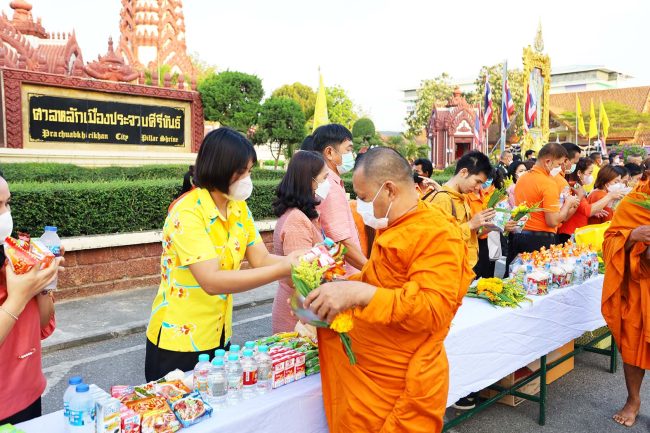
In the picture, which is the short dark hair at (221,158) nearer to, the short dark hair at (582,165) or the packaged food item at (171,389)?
the packaged food item at (171,389)

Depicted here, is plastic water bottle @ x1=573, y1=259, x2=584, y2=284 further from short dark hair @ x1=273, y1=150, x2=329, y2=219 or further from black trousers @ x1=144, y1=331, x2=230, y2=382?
black trousers @ x1=144, y1=331, x2=230, y2=382

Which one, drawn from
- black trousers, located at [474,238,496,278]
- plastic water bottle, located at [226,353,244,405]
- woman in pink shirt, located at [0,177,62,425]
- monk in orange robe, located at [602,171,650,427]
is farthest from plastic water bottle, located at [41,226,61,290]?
black trousers, located at [474,238,496,278]

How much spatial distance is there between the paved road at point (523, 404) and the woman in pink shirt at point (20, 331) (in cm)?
208

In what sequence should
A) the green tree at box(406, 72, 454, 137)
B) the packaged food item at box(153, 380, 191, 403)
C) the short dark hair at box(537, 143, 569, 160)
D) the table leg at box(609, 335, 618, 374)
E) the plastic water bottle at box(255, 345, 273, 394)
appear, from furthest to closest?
the green tree at box(406, 72, 454, 137)
the short dark hair at box(537, 143, 569, 160)
the table leg at box(609, 335, 618, 374)
the plastic water bottle at box(255, 345, 273, 394)
the packaged food item at box(153, 380, 191, 403)

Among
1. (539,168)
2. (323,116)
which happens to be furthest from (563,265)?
(323,116)

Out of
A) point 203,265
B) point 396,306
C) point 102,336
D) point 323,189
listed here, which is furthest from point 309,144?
point 102,336

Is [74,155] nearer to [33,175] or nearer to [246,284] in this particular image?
[33,175]

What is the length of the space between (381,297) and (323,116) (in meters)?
14.2

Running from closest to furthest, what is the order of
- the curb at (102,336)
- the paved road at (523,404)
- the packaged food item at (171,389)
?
1. the packaged food item at (171,389)
2. the paved road at (523,404)
3. the curb at (102,336)

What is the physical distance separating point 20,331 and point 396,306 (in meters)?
1.35

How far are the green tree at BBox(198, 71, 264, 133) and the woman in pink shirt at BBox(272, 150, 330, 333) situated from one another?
1164 cm

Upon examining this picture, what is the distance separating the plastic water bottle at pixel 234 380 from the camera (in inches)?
80.7

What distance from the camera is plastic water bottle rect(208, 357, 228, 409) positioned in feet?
6.55

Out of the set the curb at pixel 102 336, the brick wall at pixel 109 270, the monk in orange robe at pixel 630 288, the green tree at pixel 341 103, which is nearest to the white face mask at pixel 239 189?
the monk in orange robe at pixel 630 288
